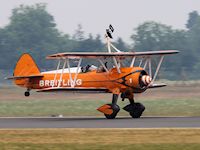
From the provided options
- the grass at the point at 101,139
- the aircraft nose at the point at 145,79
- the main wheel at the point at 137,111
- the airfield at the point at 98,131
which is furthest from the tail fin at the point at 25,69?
the grass at the point at 101,139

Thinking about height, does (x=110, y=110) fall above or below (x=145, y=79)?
below

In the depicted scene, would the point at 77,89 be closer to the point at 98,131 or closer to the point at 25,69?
the point at 25,69

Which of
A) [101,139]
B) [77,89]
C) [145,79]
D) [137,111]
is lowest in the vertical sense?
[137,111]

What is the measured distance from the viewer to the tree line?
11012 cm

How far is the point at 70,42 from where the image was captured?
447 feet

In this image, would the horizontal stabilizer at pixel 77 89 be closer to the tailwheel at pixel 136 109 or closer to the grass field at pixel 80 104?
the tailwheel at pixel 136 109

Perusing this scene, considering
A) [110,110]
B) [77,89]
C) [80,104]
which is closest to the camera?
[110,110]

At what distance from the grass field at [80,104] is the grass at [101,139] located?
1177cm

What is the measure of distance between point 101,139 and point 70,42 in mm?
114111

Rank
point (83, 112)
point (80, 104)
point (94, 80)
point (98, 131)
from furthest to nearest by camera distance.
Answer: point (80, 104) → point (83, 112) → point (94, 80) → point (98, 131)

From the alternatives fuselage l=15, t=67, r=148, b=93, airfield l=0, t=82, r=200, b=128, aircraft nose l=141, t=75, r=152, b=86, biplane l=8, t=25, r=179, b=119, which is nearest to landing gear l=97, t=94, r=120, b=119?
biplane l=8, t=25, r=179, b=119

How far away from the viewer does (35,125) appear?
28.4 metres

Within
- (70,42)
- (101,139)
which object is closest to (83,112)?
(101,139)

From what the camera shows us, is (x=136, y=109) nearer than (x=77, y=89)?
No
